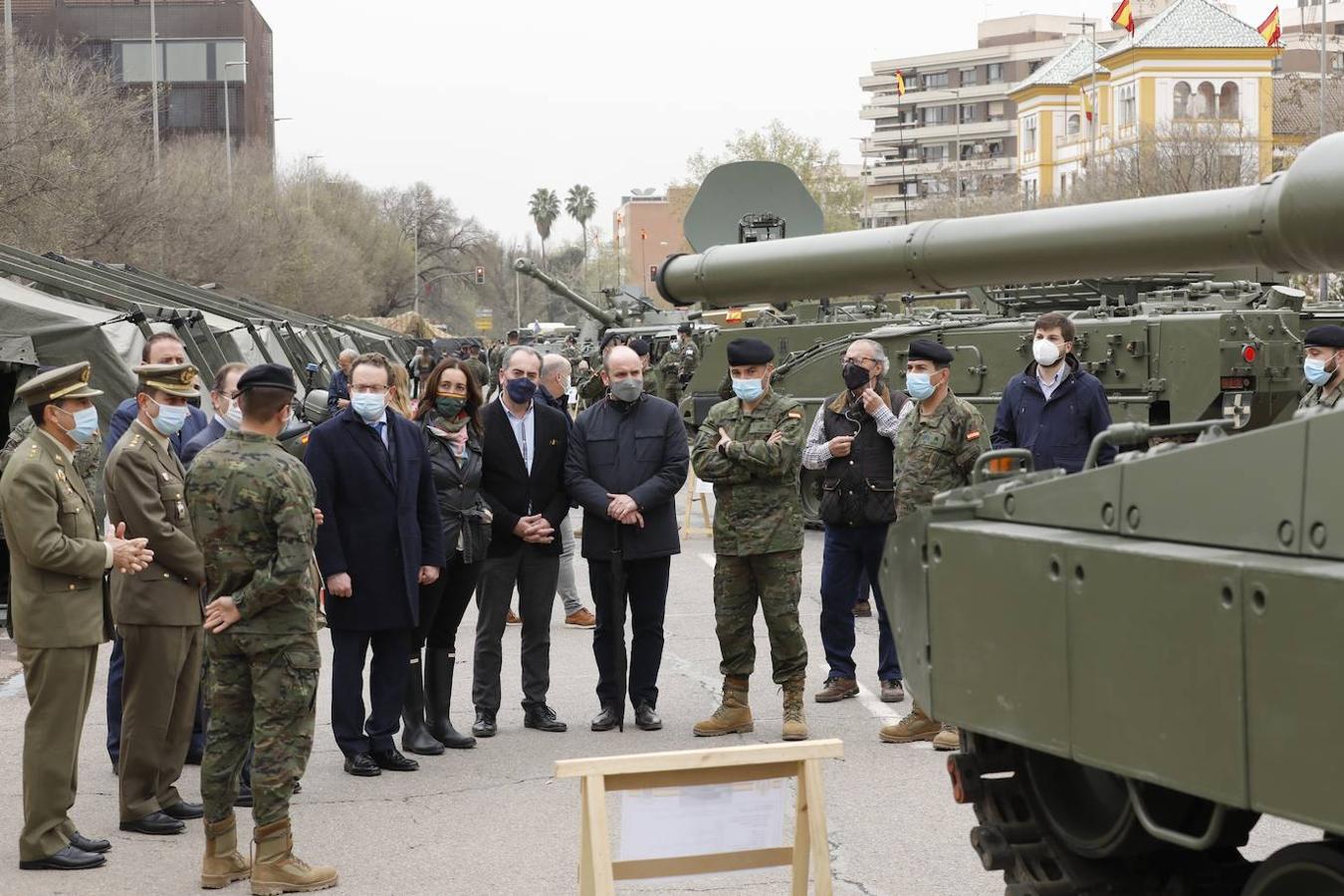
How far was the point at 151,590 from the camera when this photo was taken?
7.15m

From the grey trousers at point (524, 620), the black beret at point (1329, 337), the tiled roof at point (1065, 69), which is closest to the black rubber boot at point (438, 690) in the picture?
the grey trousers at point (524, 620)

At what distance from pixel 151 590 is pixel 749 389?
9.86 feet

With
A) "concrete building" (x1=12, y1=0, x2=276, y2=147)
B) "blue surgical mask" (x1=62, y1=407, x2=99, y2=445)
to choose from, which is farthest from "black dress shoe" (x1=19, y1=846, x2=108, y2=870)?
"concrete building" (x1=12, y1=0, x2=276, y2=147)

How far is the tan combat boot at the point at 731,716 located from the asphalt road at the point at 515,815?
0.31 feet

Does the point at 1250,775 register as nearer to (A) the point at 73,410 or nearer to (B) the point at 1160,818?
(B) the point at 1160,818

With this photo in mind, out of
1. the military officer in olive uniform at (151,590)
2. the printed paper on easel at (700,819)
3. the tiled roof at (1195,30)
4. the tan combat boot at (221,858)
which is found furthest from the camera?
the tiled roof at (1195,30)

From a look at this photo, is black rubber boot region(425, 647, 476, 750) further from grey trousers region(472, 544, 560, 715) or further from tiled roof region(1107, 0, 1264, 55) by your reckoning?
tiled roof region(1107, 0, 1264, 55)

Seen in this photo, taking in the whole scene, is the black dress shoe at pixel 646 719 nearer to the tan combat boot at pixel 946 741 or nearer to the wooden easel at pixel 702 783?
the tan combat boot at pixel 946 741

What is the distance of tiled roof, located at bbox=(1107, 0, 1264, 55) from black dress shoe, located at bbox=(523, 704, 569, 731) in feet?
197

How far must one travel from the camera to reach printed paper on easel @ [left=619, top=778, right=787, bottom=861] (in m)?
4.94

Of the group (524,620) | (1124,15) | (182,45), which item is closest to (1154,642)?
(524,620)

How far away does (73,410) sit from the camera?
6.79m

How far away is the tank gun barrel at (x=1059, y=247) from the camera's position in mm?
5453

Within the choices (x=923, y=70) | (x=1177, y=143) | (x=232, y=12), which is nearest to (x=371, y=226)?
(x=232, y=12)
